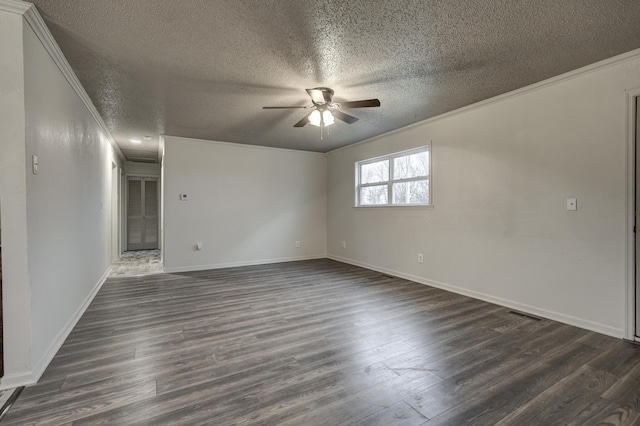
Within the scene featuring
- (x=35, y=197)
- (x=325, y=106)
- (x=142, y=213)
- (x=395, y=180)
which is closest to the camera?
(x=35, y=197)

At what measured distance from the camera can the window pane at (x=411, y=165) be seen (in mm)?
4344

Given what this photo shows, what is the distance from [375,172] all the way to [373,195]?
1.44ft

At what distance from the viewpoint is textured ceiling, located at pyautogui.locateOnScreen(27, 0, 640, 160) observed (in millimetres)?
1875

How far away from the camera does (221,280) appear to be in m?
4.42

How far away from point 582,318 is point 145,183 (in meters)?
9.28

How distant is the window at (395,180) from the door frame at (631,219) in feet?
6.70

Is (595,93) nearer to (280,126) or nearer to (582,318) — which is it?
(582,318)

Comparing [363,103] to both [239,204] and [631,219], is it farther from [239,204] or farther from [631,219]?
[239,204]

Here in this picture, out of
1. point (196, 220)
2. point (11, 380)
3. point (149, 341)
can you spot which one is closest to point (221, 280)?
point (196, 220)

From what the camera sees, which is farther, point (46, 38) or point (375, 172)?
point (375, 172)

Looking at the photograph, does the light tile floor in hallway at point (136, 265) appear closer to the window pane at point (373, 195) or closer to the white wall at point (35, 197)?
the white wall at point (35, 197)

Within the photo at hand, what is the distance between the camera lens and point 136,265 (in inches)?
222

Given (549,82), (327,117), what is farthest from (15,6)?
(549,82)

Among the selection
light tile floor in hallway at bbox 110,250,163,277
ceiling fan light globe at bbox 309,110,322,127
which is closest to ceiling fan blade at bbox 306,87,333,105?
ceiling fan light globe at bbox 309,110,322,127
